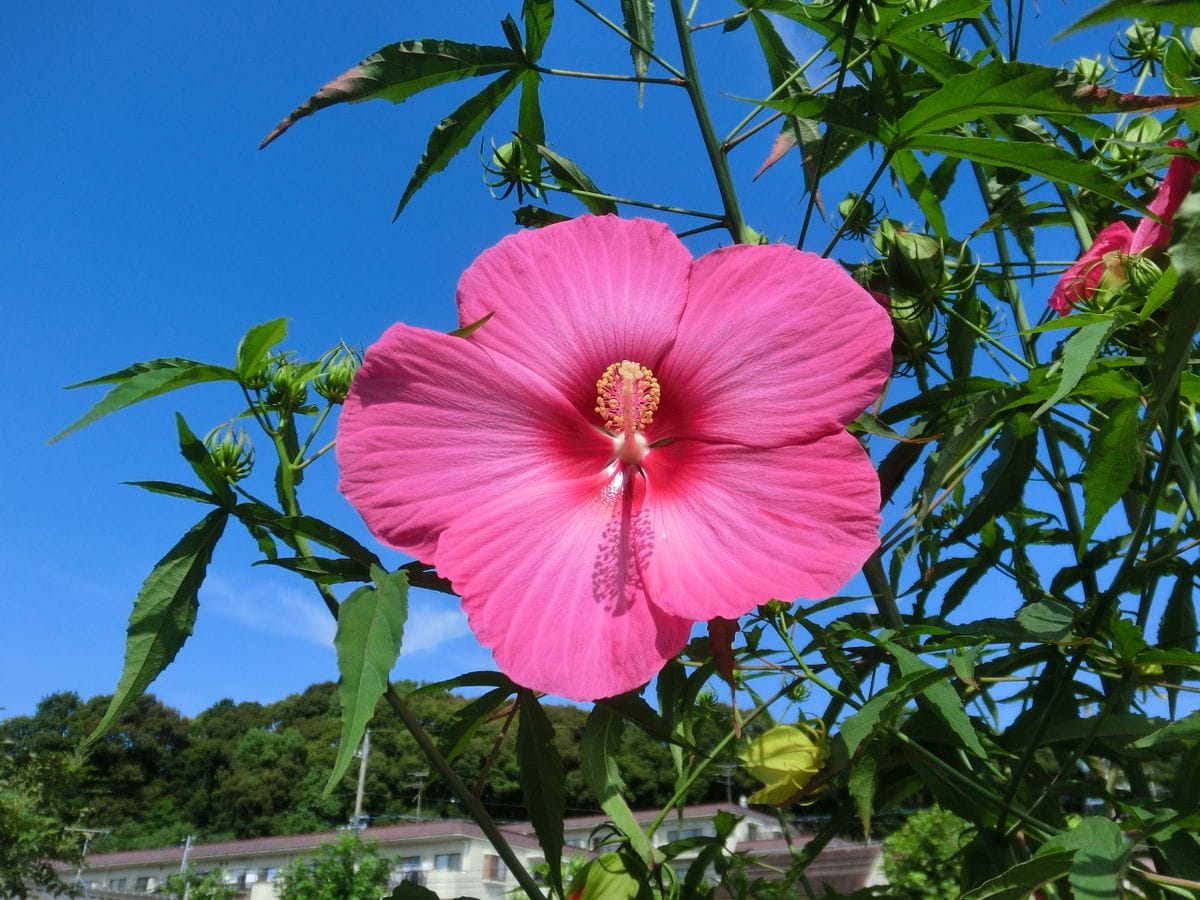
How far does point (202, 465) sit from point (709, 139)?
379mm

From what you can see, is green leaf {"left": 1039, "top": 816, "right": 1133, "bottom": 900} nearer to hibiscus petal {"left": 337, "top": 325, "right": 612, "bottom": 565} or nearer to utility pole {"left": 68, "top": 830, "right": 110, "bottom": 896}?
hibiscus petal {"left": 337, "top": 325, "right": 612, "bottom": 565}

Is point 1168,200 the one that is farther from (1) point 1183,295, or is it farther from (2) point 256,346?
(2) point 256,346

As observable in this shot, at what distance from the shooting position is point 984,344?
77cm

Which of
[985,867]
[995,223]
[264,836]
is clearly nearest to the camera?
[985,867]

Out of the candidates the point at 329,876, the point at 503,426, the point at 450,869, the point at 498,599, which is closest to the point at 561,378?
the point at 503,426

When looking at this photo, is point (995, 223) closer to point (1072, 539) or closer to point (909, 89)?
point (909, 89)

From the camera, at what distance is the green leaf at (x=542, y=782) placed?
0.55 m

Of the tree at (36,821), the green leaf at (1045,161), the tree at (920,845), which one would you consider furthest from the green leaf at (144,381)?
the tree at (36,821)

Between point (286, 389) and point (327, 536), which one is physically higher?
point (286, 389)

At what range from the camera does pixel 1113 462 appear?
614mm

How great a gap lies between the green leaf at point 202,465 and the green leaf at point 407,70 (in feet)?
0.66

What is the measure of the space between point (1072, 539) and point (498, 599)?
0.67 meters

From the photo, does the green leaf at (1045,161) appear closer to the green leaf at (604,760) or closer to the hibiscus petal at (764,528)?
the hibiscus petal at (764,528)

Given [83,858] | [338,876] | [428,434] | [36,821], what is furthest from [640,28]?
[83,858]
